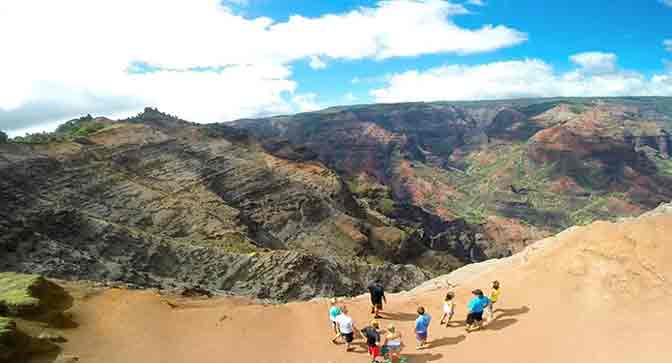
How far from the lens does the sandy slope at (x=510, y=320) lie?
14289 mm

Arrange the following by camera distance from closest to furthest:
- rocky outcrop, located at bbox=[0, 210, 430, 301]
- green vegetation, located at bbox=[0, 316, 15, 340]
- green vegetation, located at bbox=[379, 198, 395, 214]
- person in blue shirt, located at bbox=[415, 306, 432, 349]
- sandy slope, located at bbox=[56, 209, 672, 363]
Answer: green vegetation, located at bbox=[0, 316, 15, 340]
sandy slope, located at bbox=[56, 209, 672, 363]
person in blue shirt, located at bbox=[415, 306, 432, 349]
rocky outcrop, located at bbox=[0, 210, 430, 301]
green vegetation, located at bbox=[379, 198, 395, 214]

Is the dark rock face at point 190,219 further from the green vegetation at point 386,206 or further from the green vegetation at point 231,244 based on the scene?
the green vegetation at point 386,206

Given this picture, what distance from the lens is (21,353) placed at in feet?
45.5

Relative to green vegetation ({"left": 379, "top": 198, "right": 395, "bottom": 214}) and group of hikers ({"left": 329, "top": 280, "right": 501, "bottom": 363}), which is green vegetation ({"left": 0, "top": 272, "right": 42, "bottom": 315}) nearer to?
group of hikers ({"left": 329, "top": 280, "right": 501, "bottom": 363})

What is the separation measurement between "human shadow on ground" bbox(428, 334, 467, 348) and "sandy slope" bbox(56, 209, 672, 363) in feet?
0.11

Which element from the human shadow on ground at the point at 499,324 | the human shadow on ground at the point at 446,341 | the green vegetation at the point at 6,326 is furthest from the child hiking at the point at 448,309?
the green vegetation at the point at 6,326

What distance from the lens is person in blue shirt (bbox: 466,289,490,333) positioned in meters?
15.6

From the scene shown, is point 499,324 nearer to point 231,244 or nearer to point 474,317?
point 474,317

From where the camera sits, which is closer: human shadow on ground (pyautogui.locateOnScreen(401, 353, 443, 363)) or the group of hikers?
the group of hikers

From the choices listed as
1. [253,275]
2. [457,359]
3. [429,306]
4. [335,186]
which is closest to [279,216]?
Result: [335,186]

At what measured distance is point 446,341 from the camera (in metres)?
15.5

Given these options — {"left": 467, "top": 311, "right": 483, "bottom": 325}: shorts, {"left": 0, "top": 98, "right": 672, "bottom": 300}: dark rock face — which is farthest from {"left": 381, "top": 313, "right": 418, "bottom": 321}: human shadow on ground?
{"left": 0, "top": 98, "right": 672, "bottom": 300}: dark rock face

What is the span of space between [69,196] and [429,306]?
43.7m

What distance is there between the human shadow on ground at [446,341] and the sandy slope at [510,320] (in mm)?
33
